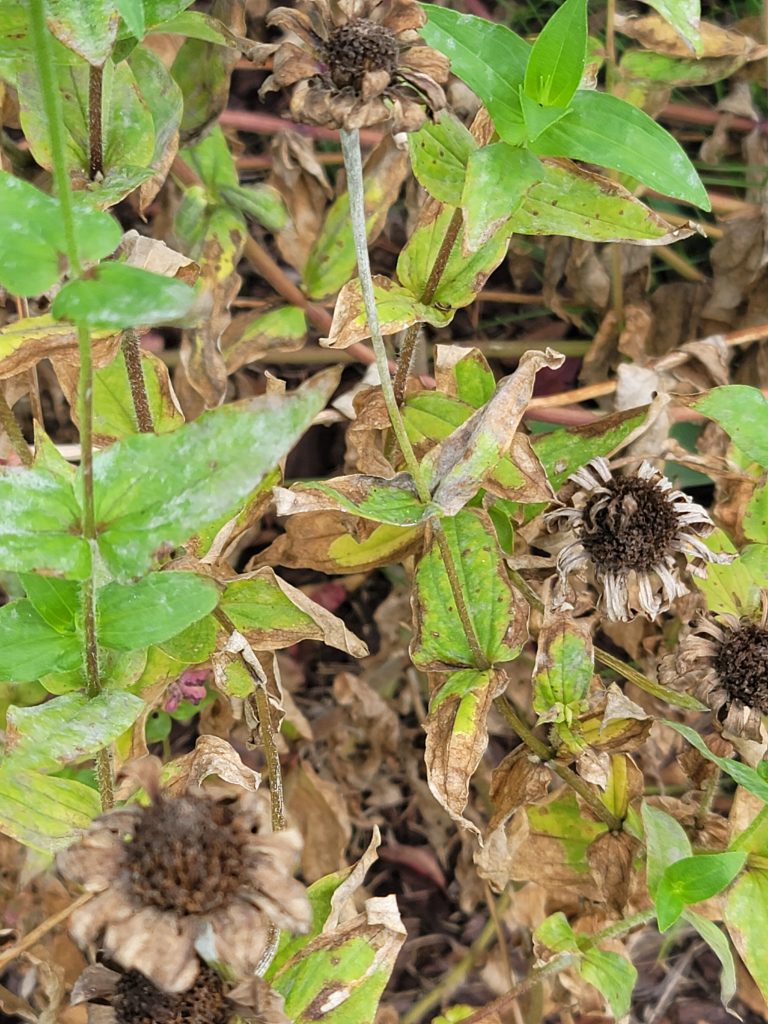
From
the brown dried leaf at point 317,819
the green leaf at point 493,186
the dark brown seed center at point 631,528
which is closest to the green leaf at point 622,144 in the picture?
the green leaf at point 493,186

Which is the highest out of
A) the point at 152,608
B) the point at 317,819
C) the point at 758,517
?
the point at 152,608

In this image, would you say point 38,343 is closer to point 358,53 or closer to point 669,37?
point 358,53

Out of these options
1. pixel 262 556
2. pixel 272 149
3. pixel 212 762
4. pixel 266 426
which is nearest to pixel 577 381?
pixel 272 149

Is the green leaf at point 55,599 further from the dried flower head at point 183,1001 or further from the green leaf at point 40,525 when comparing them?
the dried flower head at point 183,1001

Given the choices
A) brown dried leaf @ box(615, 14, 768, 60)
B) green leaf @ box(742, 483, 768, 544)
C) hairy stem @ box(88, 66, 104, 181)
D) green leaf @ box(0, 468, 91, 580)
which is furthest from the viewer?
brown dried leaf @ box(615, 14, 768, 60)

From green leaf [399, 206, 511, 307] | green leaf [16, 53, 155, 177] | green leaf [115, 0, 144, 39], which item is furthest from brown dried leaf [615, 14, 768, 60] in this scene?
green leaf [115, 0, 144, 39]

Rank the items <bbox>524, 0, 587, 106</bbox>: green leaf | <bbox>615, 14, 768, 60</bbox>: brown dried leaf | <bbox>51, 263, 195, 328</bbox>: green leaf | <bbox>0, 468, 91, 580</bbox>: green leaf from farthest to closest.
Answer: <bbox>615, 14, 768, 60</bbox>: brown dried leaf, <bbox>524, 0, 587, 106</bbox>: green leaf, <bbox>0, 468, 91, 580</bbox>: green leaf, <bbox>51, 263, 195, 328</bbox>: green leaf

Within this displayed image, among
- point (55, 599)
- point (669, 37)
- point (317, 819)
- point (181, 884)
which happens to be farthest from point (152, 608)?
point (669, 37)

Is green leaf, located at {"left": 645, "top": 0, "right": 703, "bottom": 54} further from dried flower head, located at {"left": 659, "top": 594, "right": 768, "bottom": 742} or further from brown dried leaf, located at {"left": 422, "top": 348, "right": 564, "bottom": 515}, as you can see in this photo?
dried flower head, located at {"left": 659, "top": 594, "right": 768, "bottom": 742}

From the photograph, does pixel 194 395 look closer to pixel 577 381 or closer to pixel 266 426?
pixel 577 381
